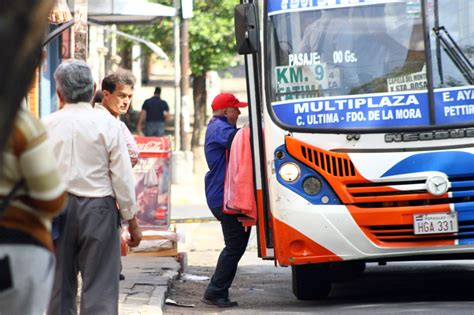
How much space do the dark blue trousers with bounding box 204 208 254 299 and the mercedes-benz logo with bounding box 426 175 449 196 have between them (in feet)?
5.97

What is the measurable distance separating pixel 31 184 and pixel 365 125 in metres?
5.67

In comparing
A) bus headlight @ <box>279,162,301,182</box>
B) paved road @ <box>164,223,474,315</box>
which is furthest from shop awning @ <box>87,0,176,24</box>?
bus headlight @ <box>279,162,301,182</box>

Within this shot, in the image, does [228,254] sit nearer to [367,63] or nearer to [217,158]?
[217,158]

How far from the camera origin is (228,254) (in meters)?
10.3

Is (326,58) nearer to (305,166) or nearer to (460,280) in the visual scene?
(305,166)

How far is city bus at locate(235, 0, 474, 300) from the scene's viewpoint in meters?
9.40

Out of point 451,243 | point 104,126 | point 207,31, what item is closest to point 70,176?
point 104,126

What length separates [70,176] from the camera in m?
6.71

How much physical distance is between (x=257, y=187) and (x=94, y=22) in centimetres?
1369

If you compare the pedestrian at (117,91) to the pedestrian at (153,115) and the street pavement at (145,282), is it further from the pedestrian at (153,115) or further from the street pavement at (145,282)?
the pedestrian at (153,115)

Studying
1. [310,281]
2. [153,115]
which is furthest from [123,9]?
[153,115]

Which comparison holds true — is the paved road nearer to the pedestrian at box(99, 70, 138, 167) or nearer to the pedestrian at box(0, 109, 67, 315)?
the pedestrian at box(99, 70, 138, 167)

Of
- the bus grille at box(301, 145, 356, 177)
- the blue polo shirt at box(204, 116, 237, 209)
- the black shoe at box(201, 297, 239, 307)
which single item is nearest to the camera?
the bus grille at box(301, 145, 356, 177)

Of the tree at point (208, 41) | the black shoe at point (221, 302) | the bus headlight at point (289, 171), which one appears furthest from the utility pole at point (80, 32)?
the tree at point (208, 41)
